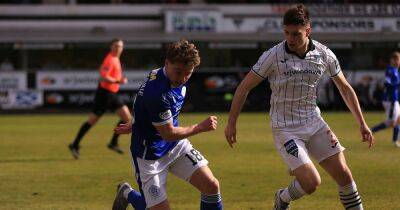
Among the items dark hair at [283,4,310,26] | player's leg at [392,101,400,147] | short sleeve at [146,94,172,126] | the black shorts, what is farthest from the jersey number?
player's leg at [392,101,400,147]

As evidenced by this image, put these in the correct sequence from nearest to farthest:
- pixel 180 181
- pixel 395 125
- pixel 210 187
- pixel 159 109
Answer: pixel 159 109 < pixel 210 187 < pixel 180 181 < pixel 395 125

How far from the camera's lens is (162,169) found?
7.81 meters

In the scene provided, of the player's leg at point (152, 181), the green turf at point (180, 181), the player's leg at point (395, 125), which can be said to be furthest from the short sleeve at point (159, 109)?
the player's leg at point (395, 125)

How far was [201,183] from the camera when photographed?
7.82 meters

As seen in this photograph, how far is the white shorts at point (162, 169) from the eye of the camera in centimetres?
766

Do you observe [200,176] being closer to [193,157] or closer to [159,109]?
[193,157]

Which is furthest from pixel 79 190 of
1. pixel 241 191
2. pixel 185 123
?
pixel 185 123

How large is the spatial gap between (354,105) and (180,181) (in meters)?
4.96

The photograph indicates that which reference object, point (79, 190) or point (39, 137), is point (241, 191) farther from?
point (39, 137)

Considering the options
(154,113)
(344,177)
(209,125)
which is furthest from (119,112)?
(209,125)

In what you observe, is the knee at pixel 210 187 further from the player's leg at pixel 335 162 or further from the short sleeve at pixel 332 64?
the short sleeve at pixel 332 64

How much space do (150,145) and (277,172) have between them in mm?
6420

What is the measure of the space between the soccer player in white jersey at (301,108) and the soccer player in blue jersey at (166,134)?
1.95 ft

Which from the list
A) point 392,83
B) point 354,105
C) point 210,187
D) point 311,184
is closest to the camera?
point 210,187
